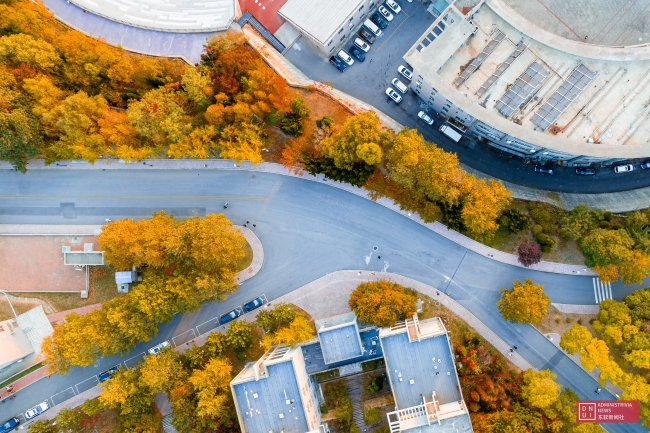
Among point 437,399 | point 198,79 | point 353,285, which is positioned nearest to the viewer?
point 437,399

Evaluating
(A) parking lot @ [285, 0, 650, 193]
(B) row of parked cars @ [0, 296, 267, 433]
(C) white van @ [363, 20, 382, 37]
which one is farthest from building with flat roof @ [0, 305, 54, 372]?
(C) white van @ [363, 20, 382, 37]

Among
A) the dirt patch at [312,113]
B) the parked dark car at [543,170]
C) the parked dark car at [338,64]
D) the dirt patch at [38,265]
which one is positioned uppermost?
the parked dark car at [338,64]

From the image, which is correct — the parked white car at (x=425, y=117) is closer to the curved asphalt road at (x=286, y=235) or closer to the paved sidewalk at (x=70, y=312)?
the curved asphalt road at (x=286, y=235)

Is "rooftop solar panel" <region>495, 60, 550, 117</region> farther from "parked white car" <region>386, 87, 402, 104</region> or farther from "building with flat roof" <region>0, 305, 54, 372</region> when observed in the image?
"building with flat roof" <region>0, 305, 54, 372</region>

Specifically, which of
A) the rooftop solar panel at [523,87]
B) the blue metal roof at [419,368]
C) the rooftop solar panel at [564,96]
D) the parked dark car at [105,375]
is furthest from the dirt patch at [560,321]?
the parked dark car at [105,375]

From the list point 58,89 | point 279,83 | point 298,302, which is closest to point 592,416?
point 298,302

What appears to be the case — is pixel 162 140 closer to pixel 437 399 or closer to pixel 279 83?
pixel 279 83
